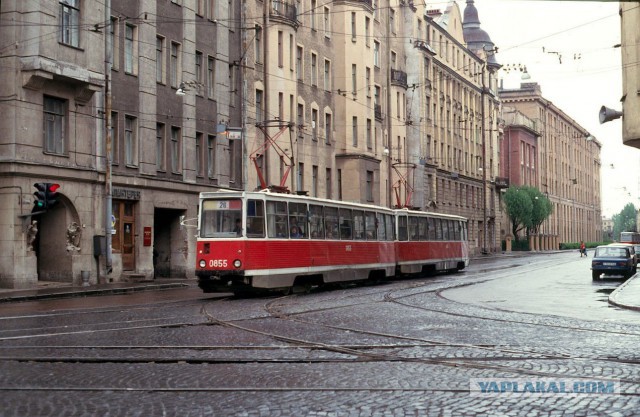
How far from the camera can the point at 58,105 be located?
30266mm

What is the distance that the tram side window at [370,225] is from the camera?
32.9 meters

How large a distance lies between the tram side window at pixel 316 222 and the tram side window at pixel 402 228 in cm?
926

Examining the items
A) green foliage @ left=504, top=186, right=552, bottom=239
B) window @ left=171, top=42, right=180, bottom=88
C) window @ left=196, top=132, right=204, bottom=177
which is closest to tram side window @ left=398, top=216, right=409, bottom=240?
window @ left=196, top=132, right=204, bottom=177

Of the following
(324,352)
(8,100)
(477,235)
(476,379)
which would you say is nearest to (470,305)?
(324,352)

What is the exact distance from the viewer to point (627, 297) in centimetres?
2412

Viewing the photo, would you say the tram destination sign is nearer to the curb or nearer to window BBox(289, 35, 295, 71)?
the curb

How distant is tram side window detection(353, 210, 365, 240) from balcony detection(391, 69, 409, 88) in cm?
3097

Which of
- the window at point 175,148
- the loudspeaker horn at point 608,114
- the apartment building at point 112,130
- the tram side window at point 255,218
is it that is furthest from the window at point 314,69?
the loudspeaker horn at point 608,114

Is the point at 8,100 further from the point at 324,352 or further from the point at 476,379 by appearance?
the point at 476,379

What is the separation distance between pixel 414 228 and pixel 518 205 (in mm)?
57572

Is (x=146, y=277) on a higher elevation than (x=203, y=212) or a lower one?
lower

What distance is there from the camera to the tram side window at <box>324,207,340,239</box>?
94.9 feet

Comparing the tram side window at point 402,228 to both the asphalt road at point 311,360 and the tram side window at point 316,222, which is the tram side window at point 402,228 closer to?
the tram side window at point 316,222

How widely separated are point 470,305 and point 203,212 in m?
7.85
